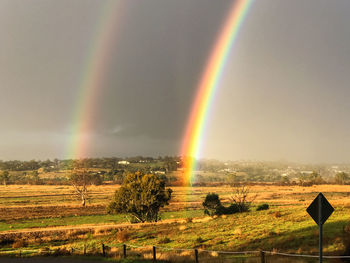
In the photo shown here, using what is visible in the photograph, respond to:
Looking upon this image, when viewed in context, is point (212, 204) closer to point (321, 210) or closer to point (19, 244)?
point (19, 244)

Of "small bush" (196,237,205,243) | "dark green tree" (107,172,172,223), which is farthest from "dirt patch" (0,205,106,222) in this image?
"small bush" (196,237,205,243)

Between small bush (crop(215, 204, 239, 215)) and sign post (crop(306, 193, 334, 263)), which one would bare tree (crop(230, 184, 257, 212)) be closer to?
small bush (crop(215, 204, 239, 215))

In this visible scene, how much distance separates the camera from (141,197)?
193 ft

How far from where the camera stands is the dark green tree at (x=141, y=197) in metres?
58.8

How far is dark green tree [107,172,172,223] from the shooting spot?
58.8m

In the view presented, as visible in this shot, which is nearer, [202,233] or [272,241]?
[272,241]

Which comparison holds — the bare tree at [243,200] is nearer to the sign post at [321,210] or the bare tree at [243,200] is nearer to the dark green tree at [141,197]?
the dark green tree at [141,197]

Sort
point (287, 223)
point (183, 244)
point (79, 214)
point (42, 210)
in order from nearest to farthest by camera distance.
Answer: point (183, 244), point (287, 223), point (79, 214), point (42, 210)

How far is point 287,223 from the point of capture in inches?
1366

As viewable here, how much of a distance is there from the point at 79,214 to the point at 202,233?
1840 inches

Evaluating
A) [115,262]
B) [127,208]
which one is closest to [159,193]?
[127,208]

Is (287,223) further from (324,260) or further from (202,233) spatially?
(324,260)

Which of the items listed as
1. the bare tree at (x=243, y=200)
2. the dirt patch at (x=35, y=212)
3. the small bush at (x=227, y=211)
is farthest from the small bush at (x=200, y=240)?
the dirt patch at (x=35, y=212)

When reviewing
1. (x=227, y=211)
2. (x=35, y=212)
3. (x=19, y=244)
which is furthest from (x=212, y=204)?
(x=35, y=212)
